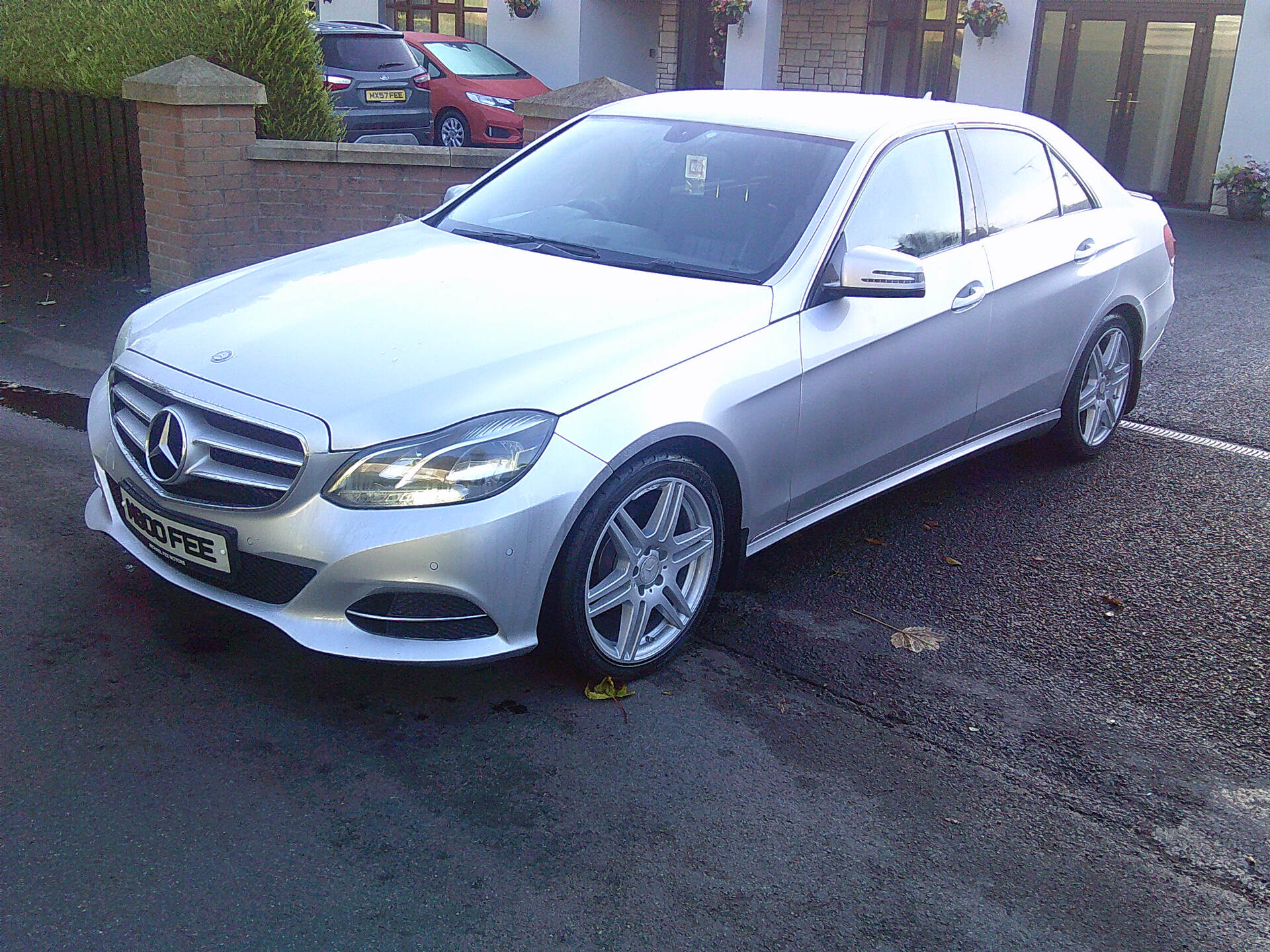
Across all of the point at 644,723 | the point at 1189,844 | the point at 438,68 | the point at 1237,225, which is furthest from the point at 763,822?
the point at 438,68

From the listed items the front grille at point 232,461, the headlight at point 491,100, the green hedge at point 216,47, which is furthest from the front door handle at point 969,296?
the headlight at point 491,100

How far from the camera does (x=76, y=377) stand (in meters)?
7.02

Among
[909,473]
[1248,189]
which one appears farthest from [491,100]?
[909,473]

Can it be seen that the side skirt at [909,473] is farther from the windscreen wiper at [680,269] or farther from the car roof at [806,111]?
the car roof at [806,111]

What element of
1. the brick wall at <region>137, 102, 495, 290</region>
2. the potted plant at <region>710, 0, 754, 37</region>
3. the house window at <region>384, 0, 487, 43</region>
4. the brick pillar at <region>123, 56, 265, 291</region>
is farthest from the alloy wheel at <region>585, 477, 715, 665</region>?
the house window at <region>384, 0, 487, 43</region>

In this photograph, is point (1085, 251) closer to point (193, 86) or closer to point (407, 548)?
point (407, 548)

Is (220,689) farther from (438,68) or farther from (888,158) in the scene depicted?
(438,68)

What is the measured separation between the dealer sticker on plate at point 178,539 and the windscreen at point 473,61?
15.7 metres

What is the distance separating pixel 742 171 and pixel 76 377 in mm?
4299

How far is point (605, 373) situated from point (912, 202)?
5.71 feet

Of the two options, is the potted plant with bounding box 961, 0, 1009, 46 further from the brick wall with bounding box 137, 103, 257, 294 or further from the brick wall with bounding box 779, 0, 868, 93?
the brick wall with bounding box 137, 103, 257, 294

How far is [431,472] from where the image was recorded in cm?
329

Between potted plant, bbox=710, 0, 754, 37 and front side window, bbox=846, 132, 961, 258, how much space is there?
16.7m

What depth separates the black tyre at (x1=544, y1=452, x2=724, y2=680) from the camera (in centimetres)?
354
